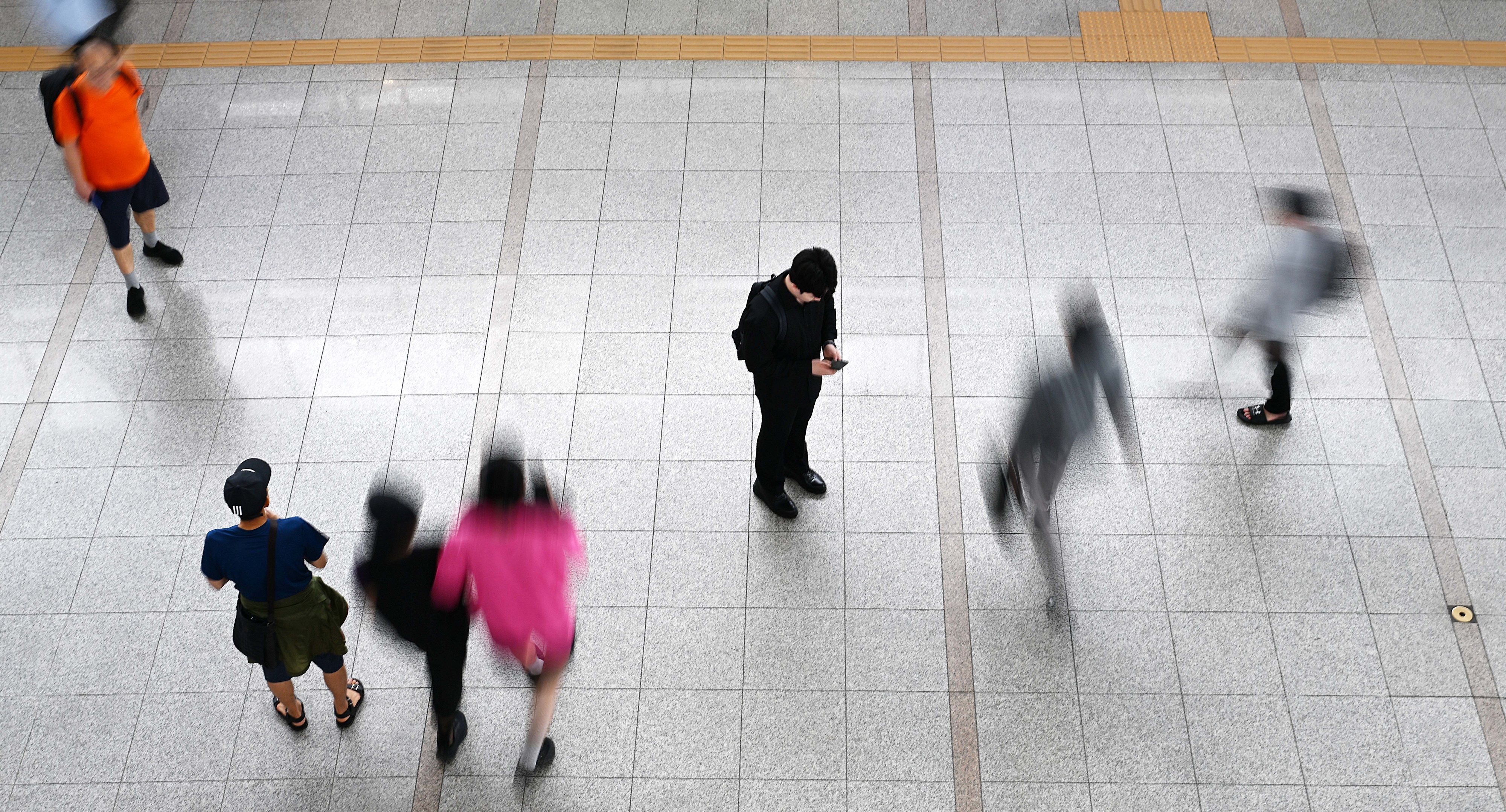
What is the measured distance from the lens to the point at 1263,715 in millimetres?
4047

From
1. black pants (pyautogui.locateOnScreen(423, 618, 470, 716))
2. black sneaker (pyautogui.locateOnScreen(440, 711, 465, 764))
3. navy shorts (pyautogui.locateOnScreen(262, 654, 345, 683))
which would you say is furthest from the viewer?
black sneaker (pyautogui.locateOnScreen(440, 711, 465, 764))

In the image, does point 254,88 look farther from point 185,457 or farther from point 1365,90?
point 1365,90

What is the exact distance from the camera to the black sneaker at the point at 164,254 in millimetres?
5598

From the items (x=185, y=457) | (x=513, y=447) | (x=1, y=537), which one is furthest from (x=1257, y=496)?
(x=1, y=537)

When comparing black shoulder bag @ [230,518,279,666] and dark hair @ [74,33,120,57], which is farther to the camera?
dark hair @ [74,33,120,57]

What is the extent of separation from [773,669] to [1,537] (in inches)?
142

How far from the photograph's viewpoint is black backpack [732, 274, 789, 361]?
12.2 feet

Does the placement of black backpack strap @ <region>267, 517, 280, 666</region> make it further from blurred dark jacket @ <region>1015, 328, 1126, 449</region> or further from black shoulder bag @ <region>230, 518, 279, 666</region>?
blurred dark jacket @ <region>1015, 328, 1126, 449</region>

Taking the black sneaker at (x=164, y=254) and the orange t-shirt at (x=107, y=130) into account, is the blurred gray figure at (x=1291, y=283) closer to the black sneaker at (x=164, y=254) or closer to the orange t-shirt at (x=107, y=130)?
the orange t-shirt at (x=107, y=130)

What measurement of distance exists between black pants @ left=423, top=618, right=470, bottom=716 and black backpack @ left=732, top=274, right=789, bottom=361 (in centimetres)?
142

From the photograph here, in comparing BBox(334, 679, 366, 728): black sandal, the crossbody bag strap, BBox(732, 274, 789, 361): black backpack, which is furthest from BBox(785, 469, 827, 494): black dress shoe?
the crossbody bag strap

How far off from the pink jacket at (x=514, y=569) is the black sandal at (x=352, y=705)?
3.32 ft

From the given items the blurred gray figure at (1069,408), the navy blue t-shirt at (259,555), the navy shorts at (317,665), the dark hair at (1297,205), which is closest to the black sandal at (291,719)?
the navy shorts at (317,665)

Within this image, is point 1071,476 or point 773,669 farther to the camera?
point 1071,476
